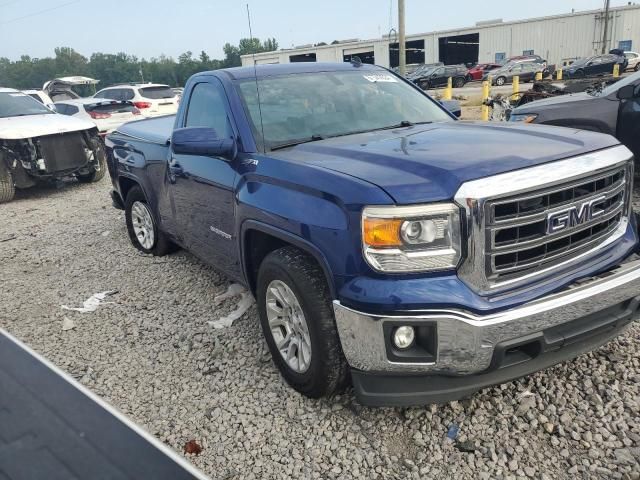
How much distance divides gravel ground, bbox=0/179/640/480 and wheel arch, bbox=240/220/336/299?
61 centimetres

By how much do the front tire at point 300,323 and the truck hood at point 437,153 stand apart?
55cm

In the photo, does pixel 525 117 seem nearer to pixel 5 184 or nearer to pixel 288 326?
pixel 288 326

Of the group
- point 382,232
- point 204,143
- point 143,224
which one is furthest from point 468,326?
point 143,224

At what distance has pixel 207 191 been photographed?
12.2ft

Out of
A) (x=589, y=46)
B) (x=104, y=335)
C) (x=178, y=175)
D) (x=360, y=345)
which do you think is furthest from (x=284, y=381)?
(x=589, y=46)

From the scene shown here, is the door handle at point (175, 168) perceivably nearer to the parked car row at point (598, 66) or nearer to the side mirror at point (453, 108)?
the side mirror at point (453, 108)

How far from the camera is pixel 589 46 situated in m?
45.8

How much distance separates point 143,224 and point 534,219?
4.29 m

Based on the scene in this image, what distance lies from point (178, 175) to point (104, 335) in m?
1.33

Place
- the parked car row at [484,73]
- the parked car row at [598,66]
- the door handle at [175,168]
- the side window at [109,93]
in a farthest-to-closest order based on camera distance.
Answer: the parked car row at [484,73], the parked car row at [598,66], the side window at [109,93], the door handle at [175,168]

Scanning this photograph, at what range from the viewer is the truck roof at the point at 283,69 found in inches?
149

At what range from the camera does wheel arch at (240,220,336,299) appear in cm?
266

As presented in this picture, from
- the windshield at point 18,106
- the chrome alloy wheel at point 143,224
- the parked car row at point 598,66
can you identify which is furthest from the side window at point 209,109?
the parked car row at point 598,66

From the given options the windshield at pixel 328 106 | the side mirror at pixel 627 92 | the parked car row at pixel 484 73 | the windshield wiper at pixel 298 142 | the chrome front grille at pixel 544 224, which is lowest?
the parked car row at pixel 484 73
